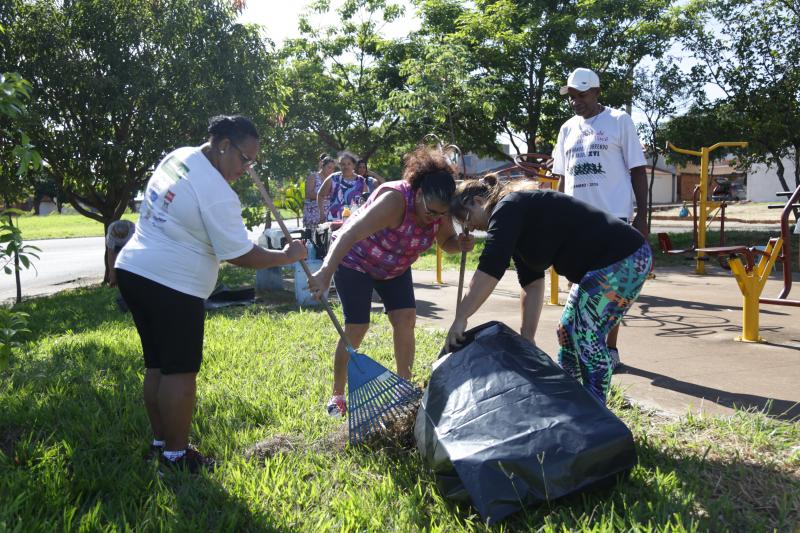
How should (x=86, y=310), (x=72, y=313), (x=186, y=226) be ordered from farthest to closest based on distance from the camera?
(x=86, y=310), (x=72, y=313), (x=186, y=226)

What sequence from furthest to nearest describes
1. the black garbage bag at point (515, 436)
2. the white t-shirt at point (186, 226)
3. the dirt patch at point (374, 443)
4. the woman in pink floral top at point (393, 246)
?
the woman in pink floral top at point (393, 246)
the dirt patch at point (374, 443)
the white t-shirt at point (186, 226)
the black garbage bag at point (515, 436)

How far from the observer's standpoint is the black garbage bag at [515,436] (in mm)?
2115

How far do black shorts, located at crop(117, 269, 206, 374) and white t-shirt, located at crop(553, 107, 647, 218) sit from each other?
2.55 meters

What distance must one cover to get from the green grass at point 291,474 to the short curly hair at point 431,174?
3.84ft

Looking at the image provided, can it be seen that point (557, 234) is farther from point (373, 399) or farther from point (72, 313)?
point (72, 313)

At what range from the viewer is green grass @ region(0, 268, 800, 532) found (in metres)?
2.26

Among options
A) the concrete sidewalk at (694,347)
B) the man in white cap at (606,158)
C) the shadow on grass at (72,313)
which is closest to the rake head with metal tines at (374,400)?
the concrete sidewalk at (694,347)

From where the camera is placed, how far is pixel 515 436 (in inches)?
85.0

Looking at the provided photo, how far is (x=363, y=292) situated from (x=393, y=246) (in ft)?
1.05

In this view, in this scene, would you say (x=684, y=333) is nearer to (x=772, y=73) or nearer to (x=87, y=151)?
(x=87, y=151)

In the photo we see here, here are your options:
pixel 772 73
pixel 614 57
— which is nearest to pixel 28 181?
pixel 614 57

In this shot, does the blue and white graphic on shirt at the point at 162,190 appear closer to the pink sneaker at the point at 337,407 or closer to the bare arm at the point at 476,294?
the bare arm at the point at 476,294

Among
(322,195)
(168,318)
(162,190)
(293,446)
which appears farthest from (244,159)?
(322,195)

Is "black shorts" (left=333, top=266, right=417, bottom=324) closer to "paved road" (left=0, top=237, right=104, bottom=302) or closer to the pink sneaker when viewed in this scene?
the pink sneaker
